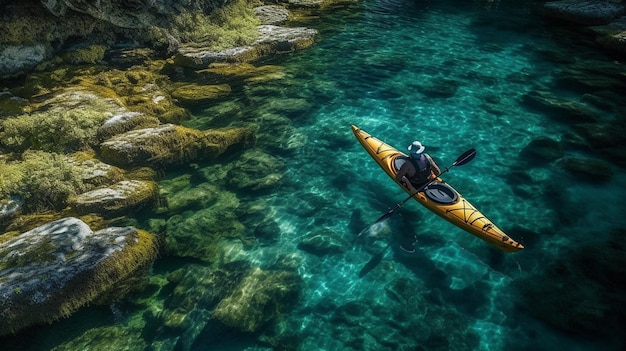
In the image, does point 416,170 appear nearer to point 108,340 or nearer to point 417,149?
point 417,149

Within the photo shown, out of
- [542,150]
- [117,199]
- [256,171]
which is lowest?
[542,150]

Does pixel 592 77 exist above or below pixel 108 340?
above

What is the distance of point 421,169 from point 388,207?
1975 millimetres

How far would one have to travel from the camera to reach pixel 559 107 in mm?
17594

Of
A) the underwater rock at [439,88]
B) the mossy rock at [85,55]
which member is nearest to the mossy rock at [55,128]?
the mossy rock at [85,55]

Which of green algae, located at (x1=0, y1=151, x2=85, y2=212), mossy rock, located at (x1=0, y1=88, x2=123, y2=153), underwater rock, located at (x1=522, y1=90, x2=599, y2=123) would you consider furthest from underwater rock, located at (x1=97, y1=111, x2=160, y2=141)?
underwater rock, located at (x1=522, y1=90, x2=599, y2=123)

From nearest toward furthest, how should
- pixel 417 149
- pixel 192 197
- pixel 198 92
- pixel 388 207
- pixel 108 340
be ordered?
pixel 108 340, pixel 417 149, pixel 388 207, pixel 192 197, pixel 198 92

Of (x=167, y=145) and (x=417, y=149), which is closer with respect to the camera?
(x=417, y=149)

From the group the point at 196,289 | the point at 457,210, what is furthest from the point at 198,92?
the point at 457,210

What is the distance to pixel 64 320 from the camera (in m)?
9.41

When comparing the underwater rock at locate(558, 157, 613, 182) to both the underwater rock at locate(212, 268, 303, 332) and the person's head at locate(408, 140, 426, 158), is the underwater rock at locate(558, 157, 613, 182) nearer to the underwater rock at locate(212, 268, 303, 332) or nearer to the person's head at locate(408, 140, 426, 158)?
the person's head at locate(408, 140, 426, 158)

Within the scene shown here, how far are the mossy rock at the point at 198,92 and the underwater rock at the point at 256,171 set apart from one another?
486cm

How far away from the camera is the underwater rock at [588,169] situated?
1365 centimetres

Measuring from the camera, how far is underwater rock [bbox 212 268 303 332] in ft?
31.0
